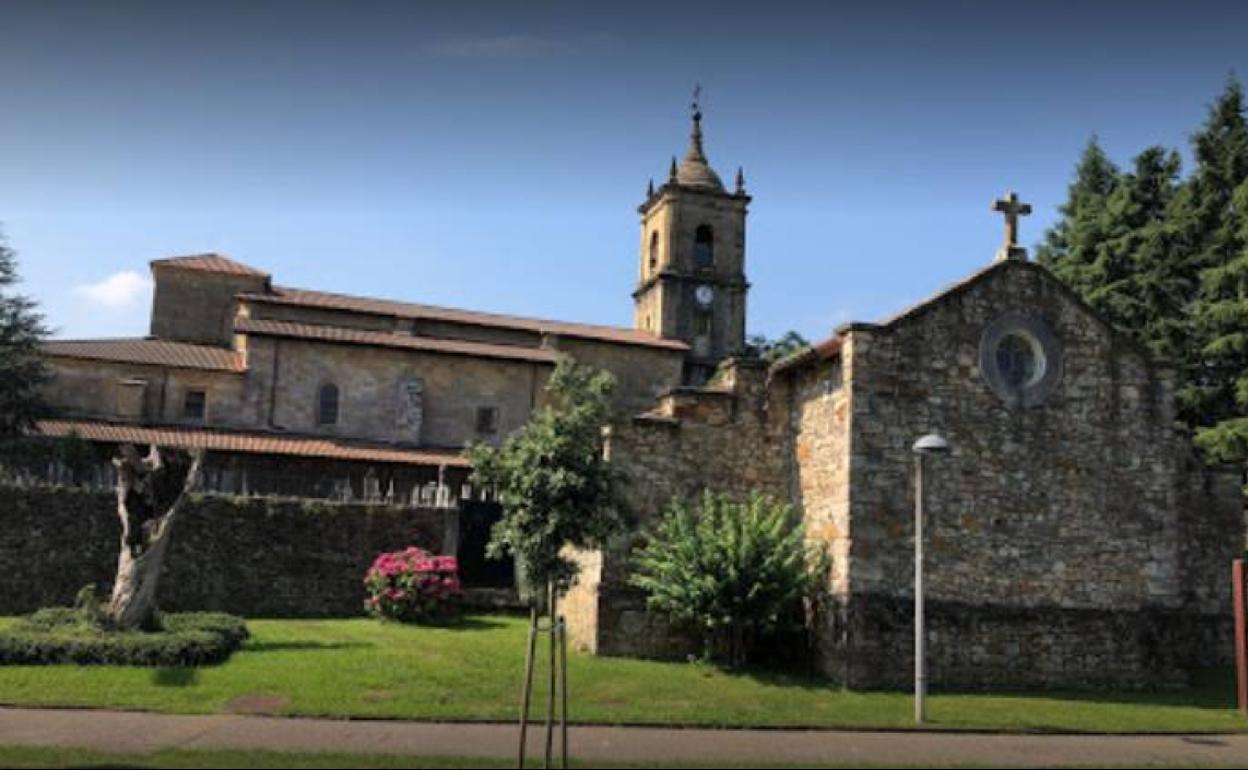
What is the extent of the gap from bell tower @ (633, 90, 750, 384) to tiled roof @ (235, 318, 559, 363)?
14.4 m

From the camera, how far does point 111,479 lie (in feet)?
97.8

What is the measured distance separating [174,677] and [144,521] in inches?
209

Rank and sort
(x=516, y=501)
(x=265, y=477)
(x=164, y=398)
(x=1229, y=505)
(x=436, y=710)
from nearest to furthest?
(x=516, y=501) → (x=436, y=710) → (x=1229, y=505) → (x=265, y=477) → (x=164, y=398)

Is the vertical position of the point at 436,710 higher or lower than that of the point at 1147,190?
lower

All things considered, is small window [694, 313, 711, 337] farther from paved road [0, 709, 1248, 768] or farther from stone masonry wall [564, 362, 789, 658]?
paved road [0, 709, 1248, 768]

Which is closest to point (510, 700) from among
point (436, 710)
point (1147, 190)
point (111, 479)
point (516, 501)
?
point (436, 710)

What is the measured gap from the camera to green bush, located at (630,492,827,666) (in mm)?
19969

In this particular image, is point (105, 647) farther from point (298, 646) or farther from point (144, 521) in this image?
point (144, 521)

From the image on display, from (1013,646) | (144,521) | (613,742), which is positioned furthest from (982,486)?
(144,521)

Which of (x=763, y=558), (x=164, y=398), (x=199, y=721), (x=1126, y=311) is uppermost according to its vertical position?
(x=1126, y=311)

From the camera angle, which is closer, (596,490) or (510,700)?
(596,490)

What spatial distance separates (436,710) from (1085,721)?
1053 cm

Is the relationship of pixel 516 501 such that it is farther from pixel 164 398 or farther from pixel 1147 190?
pixel 1147 190

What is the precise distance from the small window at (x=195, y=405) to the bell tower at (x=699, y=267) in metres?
24.6
